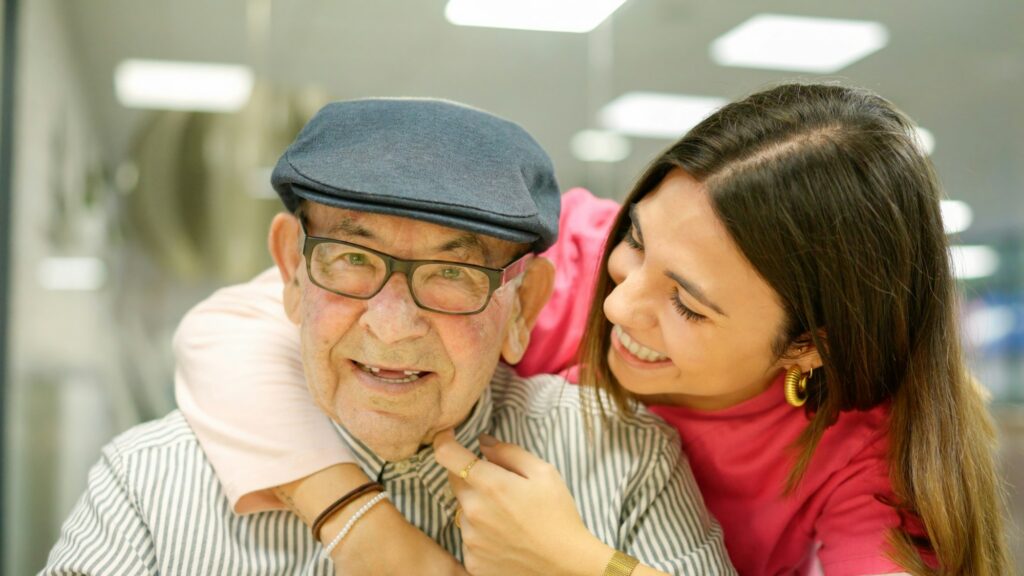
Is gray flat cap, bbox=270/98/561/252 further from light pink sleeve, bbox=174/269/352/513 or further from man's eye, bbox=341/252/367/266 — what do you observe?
light pink sleeve, bbox=174/269/352/513

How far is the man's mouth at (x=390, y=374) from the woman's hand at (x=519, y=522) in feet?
0.42

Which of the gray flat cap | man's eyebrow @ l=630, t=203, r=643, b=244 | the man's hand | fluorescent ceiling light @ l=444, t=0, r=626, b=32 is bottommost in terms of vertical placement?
the man's hand

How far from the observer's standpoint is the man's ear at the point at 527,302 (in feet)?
4.50

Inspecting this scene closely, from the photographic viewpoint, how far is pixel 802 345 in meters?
1.31

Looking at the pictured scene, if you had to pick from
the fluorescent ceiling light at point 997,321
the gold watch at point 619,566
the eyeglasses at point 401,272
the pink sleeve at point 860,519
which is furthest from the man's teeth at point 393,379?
the fluorescent ceiling light at point 997,321

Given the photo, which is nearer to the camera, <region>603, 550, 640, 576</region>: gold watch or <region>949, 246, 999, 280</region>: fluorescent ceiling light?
<region>603, 550, 640, 576</region>: gold watch

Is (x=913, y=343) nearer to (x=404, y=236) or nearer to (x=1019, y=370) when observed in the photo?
(x=404, y=236)

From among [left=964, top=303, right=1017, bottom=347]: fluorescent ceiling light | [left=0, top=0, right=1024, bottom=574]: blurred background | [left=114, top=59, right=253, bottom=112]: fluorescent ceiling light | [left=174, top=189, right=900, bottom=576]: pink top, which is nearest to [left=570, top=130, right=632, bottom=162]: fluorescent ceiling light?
[left=0, top=0, right=1024, bottom=574]: blurred background

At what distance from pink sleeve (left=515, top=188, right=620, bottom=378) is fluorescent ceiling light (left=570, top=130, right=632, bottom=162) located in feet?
6.42

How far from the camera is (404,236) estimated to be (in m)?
1.17

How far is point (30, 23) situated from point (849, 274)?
3.25 metres

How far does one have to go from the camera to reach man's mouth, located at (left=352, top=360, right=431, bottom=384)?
1.24 m

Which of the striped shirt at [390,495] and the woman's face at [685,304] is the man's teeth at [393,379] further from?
the woman's face at [685,304]

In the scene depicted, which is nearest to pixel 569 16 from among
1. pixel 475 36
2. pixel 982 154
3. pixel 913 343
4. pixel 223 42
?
pixel 475 36
